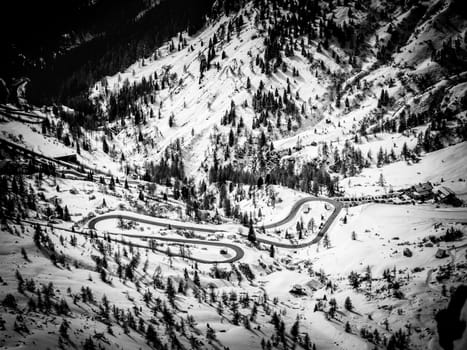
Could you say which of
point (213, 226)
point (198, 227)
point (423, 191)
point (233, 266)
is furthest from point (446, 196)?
point (198, 227)

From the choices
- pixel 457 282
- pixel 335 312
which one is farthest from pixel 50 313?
pixel 457 282

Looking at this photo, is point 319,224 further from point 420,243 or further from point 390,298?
point 390,298

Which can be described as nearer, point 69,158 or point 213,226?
point 213,226

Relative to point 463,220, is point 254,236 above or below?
below

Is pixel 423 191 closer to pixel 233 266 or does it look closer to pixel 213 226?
pixel 213 226

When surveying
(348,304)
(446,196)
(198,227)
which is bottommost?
(348,304)

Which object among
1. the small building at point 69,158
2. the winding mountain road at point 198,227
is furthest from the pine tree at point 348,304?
the small building at point 69,158

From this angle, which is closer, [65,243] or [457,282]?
[457,282]

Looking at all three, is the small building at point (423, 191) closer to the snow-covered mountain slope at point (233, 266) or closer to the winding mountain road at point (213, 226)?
the snow-covered mountain slope at point (233, 266)

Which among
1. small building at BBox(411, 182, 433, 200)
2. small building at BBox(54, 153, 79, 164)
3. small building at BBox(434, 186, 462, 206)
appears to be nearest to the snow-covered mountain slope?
small building at BBox(434, 186, 462, 206)
